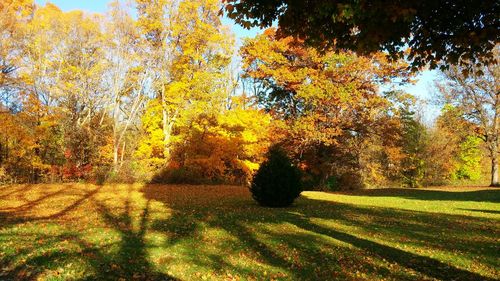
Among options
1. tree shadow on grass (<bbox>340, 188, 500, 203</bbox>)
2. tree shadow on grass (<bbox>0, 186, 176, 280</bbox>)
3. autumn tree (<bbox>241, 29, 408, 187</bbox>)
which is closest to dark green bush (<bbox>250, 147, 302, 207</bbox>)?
tree shadow on grass (<bbox>0, 186, 176, 280</bbox>)

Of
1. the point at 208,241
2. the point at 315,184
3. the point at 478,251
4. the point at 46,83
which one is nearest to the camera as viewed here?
the point at 478,251

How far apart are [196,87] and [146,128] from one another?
5.77 metres

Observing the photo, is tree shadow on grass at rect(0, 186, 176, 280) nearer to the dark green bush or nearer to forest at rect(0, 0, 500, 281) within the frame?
forest at rect(0, 0, 500, 281)

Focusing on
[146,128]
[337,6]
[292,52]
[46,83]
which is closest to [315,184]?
[292,52]

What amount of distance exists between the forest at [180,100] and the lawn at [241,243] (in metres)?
12.5

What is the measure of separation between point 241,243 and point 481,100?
106ft

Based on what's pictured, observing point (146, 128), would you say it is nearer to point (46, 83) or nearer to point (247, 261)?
point (46, 83)

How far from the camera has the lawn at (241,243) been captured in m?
6.82

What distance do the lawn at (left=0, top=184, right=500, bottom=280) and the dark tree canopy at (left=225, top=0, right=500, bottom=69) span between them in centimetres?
398

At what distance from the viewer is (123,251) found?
801 centimetres

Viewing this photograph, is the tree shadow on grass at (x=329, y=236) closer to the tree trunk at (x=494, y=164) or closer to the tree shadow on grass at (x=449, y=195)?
the tree shadow on grass at (x=449, y=195)

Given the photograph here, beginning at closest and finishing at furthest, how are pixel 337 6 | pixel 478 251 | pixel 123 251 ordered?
pixel 337 6 → pixel 123 251 → pixel 478 251

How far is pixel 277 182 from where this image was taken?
15.6m

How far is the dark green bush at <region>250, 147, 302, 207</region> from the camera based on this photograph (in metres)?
15.5
